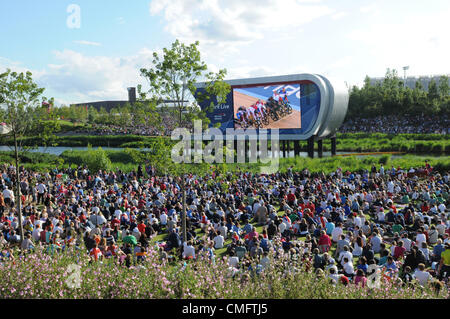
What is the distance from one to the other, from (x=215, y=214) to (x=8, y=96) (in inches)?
347

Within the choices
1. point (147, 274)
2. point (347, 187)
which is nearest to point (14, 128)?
point (147, 274)

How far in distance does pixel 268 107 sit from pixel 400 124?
1721 inches

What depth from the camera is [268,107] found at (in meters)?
39.5

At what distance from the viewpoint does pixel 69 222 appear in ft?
47.0

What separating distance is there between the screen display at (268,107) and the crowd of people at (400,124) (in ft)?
118

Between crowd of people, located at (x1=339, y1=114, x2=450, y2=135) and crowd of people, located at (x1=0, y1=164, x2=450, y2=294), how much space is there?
47154 mm

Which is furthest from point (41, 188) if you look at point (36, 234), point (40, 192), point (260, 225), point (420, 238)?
point (420, 238)

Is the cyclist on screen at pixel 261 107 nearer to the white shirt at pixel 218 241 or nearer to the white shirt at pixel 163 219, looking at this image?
the white shirt at pixel 163 219

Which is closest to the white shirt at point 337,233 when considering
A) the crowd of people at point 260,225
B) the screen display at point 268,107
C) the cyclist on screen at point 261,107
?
the crowd of people at point 260,225

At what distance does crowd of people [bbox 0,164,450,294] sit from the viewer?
32.7ft

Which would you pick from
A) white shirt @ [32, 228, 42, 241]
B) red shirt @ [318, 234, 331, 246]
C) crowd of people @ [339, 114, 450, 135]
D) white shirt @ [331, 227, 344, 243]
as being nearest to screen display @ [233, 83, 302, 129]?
white shirt @ [331, 227, 344, 243]

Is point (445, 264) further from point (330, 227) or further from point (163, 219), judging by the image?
point (163, 219)

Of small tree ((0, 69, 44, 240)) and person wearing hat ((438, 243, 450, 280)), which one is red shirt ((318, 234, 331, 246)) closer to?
person wearing hat ((438, 243, 450, 280))
